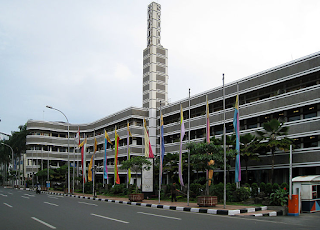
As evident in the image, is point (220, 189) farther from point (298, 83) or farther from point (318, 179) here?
point (298, 83)

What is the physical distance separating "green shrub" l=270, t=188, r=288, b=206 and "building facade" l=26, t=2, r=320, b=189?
10.1m

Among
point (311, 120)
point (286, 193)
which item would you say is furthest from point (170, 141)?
point (286, 193)

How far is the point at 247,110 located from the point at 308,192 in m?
18.9

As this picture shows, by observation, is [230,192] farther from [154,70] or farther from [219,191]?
[154,70]

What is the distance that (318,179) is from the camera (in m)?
17.6

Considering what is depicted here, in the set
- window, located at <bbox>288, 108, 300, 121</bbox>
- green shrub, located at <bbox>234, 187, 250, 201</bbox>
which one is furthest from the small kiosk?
window, located at <bbox>288, 108, 300, 121</bbox>

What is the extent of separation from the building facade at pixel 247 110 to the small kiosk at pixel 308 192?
1152 centimetres

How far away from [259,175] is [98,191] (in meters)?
20.4

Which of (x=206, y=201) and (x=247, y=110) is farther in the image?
(x=247, y=110)

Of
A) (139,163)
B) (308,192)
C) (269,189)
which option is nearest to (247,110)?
(139,163)

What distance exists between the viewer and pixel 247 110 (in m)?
35.4

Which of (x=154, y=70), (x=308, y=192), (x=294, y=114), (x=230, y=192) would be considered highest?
(x=154, y=70)

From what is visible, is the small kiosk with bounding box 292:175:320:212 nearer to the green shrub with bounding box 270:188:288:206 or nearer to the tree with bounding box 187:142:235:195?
the green shrub with bounding box 270:188:288:206

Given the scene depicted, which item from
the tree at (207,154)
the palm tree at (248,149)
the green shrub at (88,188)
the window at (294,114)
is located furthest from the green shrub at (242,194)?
the green shrub at (88,188)
